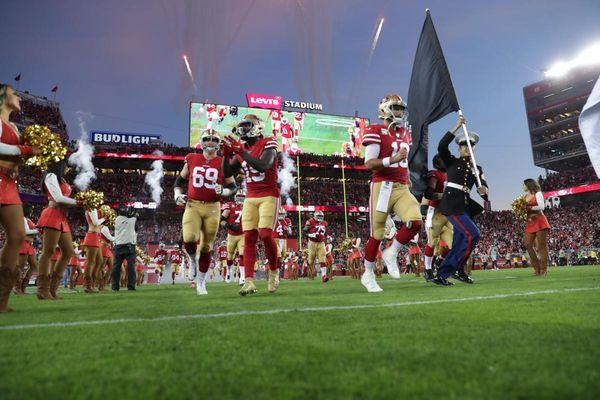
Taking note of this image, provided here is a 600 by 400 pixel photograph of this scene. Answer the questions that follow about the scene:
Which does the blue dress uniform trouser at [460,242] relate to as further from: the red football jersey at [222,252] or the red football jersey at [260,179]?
the red football jersey at [222,252]

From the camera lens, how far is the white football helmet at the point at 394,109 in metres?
6.71

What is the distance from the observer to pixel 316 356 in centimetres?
201

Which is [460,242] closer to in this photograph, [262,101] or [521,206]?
[521,206]

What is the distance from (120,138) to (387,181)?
55377 mm

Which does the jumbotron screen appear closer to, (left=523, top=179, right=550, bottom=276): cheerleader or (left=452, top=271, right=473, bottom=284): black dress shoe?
(left=523, top=179, right=550, bottom=276): cheerleader

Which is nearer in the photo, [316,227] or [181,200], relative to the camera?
[181,200]

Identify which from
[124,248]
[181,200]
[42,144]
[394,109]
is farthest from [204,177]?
[124,248]

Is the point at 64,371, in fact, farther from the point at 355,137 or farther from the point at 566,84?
the point at 566,84

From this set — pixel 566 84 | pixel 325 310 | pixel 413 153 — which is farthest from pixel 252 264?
pixel 566 84

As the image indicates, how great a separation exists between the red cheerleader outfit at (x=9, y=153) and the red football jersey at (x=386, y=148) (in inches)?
170

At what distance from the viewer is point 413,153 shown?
7984mm

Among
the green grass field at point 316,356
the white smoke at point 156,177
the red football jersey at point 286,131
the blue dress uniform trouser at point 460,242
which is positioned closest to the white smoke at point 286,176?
the red football jersey at point 286,131

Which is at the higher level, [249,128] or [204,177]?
[249,128]

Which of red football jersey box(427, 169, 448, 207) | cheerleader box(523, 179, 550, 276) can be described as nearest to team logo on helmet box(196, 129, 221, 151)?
red football jersey box(427, 169, 448, 207)
